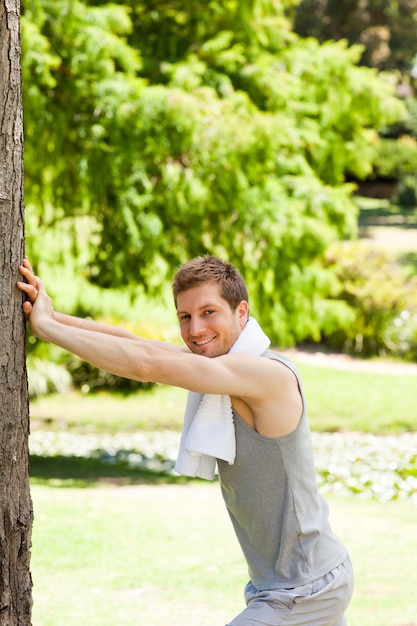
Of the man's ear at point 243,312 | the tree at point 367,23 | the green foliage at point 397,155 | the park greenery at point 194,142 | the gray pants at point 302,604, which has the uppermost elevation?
the tree at point 367,23

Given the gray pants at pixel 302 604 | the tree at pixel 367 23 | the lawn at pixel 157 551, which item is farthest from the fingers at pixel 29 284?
the tree at pixel 367 23

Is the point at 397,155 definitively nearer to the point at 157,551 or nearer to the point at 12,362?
the point at 157,551

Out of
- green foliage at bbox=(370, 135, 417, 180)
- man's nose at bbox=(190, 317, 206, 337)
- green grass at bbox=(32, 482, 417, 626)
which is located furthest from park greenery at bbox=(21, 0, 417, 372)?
green foliage at bbox=(370, 135, 417, 180)

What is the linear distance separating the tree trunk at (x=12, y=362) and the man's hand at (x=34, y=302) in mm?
27

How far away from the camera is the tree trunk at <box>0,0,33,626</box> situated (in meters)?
2.96

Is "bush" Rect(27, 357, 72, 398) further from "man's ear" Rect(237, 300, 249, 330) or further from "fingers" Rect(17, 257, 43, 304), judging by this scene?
"man's ear" Rect(237, 300, 249, 330)

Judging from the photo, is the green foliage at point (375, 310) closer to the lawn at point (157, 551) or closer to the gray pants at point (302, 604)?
the lawn at point (157, 551)

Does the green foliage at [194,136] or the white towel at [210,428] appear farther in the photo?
the green foliage at [194,136]

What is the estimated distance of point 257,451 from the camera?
9.25 feet

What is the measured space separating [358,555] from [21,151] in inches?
176

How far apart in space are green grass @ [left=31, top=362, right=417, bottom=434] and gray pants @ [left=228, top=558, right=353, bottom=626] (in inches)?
465

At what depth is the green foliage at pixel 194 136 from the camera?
9.77 m

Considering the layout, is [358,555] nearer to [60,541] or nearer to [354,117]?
[60,541]

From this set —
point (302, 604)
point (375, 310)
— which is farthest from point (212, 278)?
point (375, 310)
